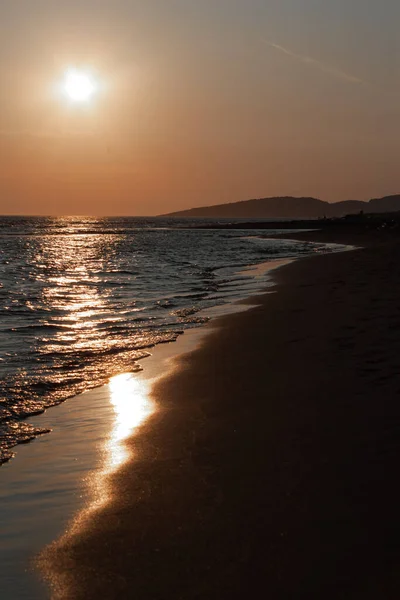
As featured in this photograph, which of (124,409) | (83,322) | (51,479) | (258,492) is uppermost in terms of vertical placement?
(258,492)

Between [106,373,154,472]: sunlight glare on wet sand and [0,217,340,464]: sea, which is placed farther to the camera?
[0,217,340,464]: sea

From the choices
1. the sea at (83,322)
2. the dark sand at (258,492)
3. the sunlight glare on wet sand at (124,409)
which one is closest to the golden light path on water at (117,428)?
the sunlight glare on wet sand at (124,409)

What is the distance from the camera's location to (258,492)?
5.64m

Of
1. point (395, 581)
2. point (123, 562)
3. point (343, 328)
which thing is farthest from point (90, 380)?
point (395, 581)

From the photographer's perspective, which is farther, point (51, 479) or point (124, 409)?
point (124, 409)

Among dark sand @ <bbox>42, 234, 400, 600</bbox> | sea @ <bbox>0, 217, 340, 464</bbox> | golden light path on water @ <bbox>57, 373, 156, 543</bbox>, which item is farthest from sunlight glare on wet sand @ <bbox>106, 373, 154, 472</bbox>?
sea @ <bbox>0, 217, 340, 464</bbox>

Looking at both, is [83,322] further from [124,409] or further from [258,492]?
[258,492]

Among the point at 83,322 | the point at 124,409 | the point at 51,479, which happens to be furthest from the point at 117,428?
the point at 83,322

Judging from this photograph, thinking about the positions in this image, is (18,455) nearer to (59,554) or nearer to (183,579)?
(59,554)

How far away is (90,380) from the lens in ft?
34.6

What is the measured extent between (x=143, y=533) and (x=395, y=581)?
6.10 feet

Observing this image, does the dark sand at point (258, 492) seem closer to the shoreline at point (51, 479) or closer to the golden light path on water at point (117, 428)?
the golden light path on water at point (117, 428)

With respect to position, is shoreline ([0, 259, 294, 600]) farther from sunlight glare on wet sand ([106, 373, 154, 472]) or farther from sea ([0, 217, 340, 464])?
sea ([0, 217, 340, 464])

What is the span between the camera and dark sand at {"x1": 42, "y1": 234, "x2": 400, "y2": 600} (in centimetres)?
432
